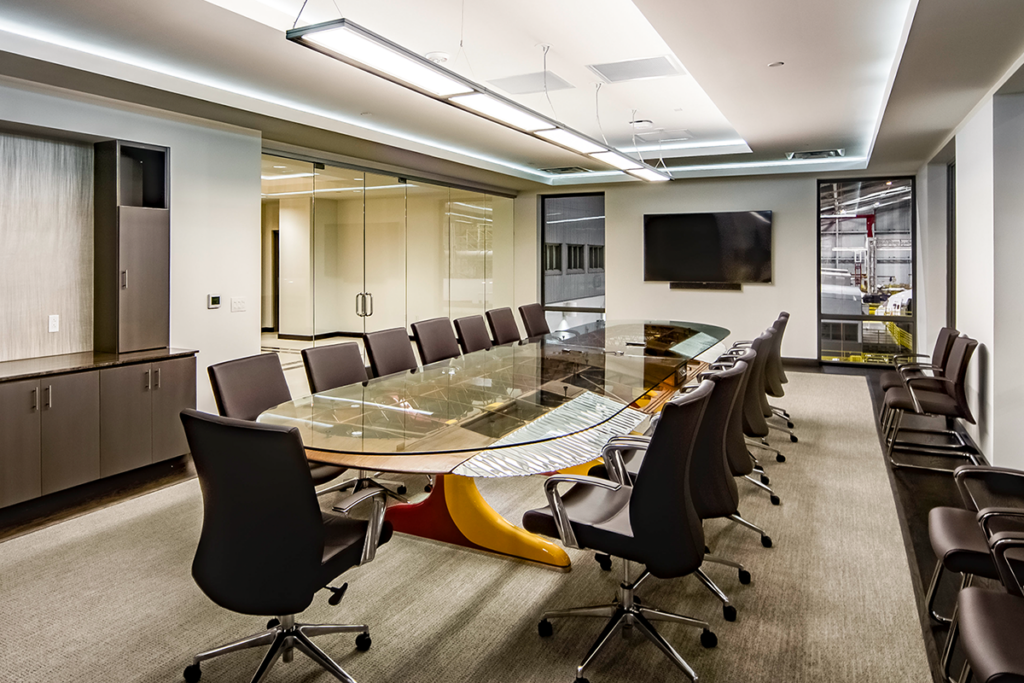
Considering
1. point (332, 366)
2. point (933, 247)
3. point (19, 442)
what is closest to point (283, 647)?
point (332, 366)

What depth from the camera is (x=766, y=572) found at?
301cm

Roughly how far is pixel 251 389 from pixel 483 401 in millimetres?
1069

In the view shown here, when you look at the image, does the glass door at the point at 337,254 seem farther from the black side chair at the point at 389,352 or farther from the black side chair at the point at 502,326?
the black side chair at the point at 389,352

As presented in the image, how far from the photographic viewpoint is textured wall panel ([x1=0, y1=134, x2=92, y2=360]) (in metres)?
4.27

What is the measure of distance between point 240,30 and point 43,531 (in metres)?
2.85

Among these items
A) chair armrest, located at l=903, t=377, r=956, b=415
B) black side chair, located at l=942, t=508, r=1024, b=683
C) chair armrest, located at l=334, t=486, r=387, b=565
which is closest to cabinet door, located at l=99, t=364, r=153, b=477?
chair armrest, located at l=334, t=486, r=387, b=565

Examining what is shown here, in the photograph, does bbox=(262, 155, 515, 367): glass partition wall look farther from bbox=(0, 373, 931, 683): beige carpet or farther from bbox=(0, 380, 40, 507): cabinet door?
bbox=(0, 373, 931, 683): beige carpet

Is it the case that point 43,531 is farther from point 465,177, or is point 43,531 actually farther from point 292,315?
point 465,177

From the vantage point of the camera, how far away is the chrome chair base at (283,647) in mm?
2156

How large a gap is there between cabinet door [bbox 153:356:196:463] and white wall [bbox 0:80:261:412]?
43cm

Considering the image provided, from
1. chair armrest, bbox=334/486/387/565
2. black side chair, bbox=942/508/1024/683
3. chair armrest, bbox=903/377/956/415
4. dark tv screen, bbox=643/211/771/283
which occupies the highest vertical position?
dark tv screen, bbox=643/211/771/283

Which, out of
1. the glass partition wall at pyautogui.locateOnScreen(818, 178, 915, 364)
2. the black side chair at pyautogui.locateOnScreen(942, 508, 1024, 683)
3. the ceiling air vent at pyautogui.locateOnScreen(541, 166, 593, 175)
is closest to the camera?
the black side chair at pyautogui.locateOnScreen(942, 508, 1024, 683)

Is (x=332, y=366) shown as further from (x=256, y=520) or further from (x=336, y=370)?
(x=256, y=520)

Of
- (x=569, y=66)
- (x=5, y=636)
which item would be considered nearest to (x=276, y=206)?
(x=569, y=66)
